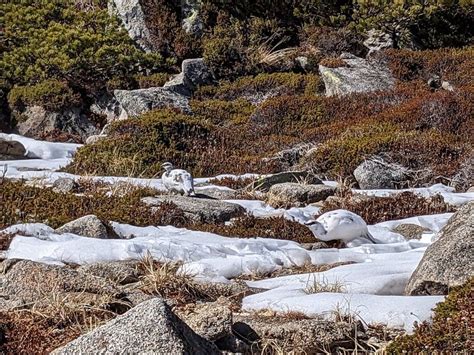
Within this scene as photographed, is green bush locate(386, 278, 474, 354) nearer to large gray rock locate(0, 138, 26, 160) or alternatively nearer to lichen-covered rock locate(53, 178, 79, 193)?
lichen-covered rock locate(53, 178, 79, 193)

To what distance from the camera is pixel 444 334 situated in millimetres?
4145

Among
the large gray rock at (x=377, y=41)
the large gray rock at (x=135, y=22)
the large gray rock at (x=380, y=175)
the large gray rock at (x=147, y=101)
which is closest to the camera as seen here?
the large gray rock at (x=380, y=175)

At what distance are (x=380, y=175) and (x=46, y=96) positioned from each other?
426 inches

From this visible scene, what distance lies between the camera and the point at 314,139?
A: 52.8 ft

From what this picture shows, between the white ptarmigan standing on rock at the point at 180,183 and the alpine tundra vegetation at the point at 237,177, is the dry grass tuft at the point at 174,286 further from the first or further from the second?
the white ptarmigan standing on rock at the point at 180,183

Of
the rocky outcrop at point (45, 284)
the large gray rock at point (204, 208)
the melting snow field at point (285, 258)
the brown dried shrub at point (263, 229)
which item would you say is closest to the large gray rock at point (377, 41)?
the melting snow field at point (285, 258)

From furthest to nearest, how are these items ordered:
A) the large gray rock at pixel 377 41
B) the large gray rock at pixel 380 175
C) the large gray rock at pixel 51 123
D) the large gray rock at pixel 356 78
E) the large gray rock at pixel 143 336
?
the large gray rock at pixel 377 41, the large gray rock at pixel 51 123, the large gray rock at pixel 356 78, the large gray rock at pixel 380 175, the large gray rock at pixel 143 336

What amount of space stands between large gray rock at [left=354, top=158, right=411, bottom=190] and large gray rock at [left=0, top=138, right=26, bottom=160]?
7298mm

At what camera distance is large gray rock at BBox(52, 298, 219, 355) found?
3.30 m

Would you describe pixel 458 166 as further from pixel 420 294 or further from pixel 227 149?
pixel 420 294

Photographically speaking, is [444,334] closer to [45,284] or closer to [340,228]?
[45,284]

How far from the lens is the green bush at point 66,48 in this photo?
21.2 m

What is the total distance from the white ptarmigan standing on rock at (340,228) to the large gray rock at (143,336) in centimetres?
505

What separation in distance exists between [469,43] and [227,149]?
35.0 ft
